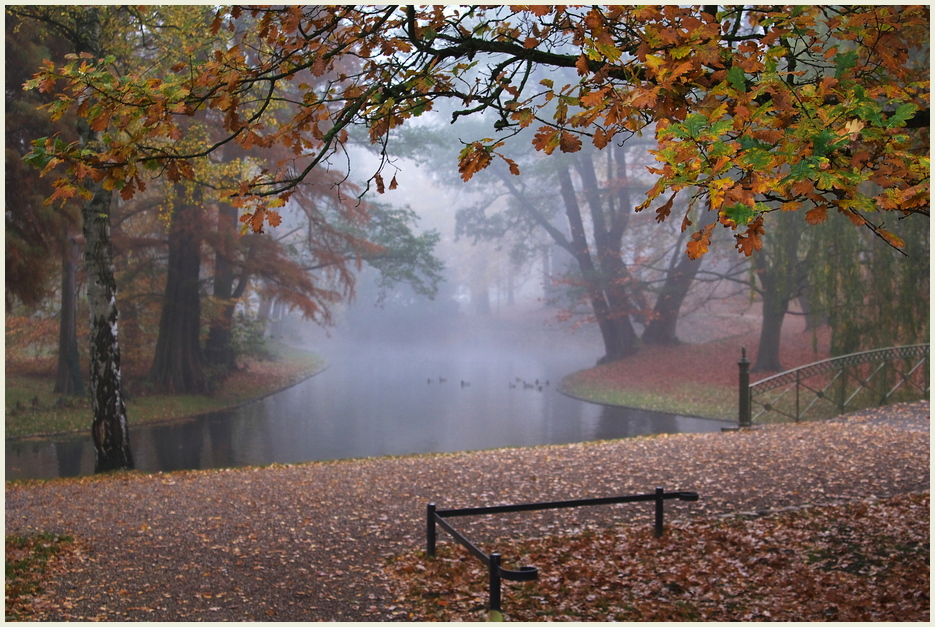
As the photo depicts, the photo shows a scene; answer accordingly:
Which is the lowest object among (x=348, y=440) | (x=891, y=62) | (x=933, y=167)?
(x=348, y=440)

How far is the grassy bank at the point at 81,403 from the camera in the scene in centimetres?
1634

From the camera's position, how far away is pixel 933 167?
291cm

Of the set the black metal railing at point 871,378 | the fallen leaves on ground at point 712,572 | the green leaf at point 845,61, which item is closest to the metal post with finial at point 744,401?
the black metal railing at point 871,378

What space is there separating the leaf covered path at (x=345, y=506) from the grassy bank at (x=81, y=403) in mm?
7908

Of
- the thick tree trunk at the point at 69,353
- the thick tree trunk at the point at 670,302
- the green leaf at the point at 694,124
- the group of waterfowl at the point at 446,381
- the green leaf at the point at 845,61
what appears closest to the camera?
the green leaf at the point at 694,124

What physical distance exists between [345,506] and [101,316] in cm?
488

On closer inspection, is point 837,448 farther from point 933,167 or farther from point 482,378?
point 482,378

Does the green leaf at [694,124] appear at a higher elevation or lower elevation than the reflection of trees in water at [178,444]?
higher

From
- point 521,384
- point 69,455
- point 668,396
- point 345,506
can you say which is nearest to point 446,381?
point 521,384

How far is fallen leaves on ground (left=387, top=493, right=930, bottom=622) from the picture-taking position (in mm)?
4801

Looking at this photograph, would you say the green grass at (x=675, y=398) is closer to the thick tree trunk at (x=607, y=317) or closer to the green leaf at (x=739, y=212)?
the thick tree trunk at (x=607, y=317)

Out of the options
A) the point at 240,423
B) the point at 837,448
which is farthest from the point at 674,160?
the point at 240,423

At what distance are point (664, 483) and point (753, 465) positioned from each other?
4.51ft

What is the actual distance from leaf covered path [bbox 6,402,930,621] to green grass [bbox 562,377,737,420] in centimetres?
792
